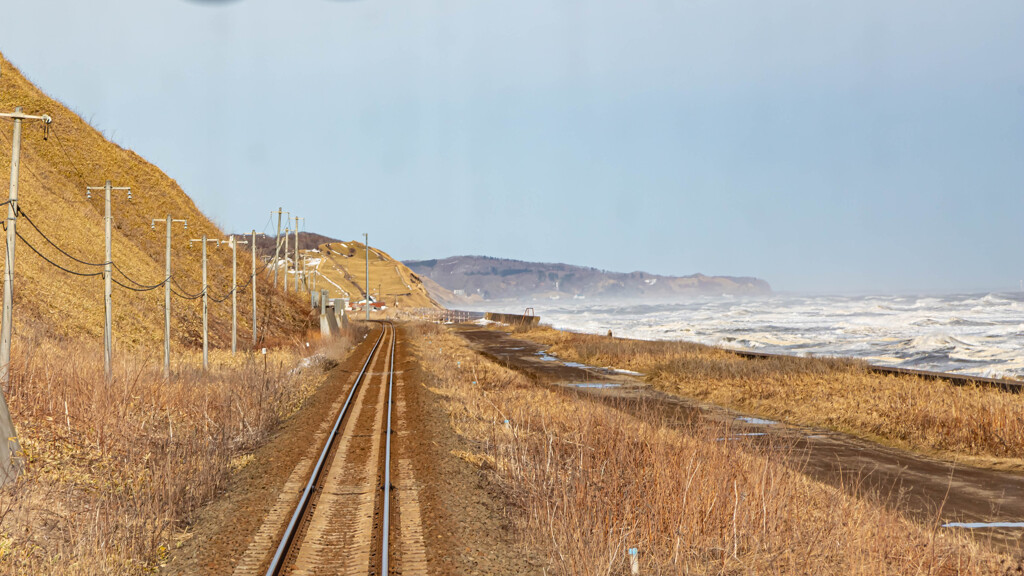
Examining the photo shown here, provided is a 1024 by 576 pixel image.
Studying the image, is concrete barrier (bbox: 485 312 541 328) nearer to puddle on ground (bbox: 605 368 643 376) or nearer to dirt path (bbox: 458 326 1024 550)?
puddle on ground (bbox: 605 368 643 376)

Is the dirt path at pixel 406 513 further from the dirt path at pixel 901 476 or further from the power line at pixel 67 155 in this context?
the power line at pixel 67 155

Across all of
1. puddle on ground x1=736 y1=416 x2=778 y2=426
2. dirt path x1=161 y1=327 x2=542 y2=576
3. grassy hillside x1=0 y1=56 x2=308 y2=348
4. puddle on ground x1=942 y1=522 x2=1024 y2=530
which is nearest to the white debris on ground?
grassy hillside x1=0 y1=56 x2=308 y2=348

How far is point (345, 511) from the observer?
35.3ft

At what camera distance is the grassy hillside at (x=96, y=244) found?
31469 mm

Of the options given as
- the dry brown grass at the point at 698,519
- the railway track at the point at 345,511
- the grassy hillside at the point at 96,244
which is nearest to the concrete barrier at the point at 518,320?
the grassy hillside at the point at 96,244

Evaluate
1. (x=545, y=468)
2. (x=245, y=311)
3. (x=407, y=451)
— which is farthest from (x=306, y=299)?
(x=545, y=468)

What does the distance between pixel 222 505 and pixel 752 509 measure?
26.1 ft

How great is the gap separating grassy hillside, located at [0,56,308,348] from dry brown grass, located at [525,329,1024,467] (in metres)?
24.2

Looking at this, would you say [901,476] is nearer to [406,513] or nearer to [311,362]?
[406,513]

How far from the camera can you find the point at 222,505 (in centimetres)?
1127

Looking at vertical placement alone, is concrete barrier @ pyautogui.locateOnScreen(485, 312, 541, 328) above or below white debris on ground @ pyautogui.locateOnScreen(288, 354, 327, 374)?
above

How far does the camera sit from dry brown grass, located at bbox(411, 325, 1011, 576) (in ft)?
26.1

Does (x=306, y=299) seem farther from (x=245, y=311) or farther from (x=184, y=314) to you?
(x=184, y=314)

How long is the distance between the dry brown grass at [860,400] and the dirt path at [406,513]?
11529mm
